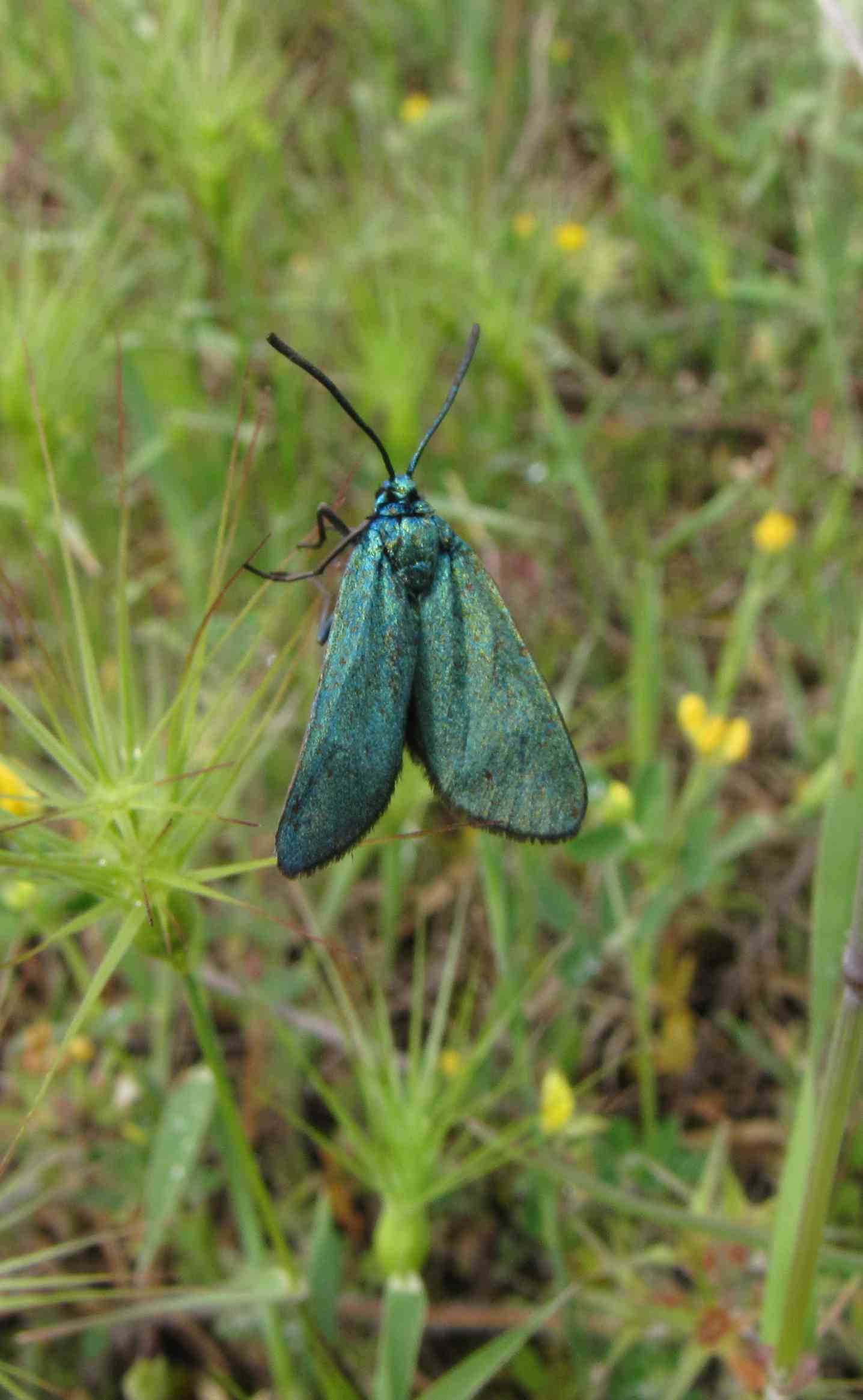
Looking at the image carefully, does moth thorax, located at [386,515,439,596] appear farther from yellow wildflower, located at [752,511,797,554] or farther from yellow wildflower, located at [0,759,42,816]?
yellow wildflower, located at [752,511,797,554]

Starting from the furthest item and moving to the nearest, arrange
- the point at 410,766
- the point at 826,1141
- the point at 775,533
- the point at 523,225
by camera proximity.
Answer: the point at 523,225
the point at 775,533
the point at 410,766
the point at 826,1141

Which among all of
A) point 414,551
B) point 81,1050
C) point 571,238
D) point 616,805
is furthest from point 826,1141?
point 571,238

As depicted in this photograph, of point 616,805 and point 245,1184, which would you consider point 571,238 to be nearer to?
point 616,805

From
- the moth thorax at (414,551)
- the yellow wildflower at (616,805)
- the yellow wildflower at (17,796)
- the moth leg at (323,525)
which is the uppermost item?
the moth leg at (323,525)

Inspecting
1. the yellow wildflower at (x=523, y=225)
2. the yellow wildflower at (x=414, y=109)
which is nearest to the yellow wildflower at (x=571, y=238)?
the yellow wildflower at (x=523, y=225)

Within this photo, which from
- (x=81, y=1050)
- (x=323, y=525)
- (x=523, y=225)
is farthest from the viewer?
(x=523, y=225)

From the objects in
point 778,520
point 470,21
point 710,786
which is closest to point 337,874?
point 710,786

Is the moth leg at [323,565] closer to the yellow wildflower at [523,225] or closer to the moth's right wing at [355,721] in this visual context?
the moth's right wing at [355,721]
